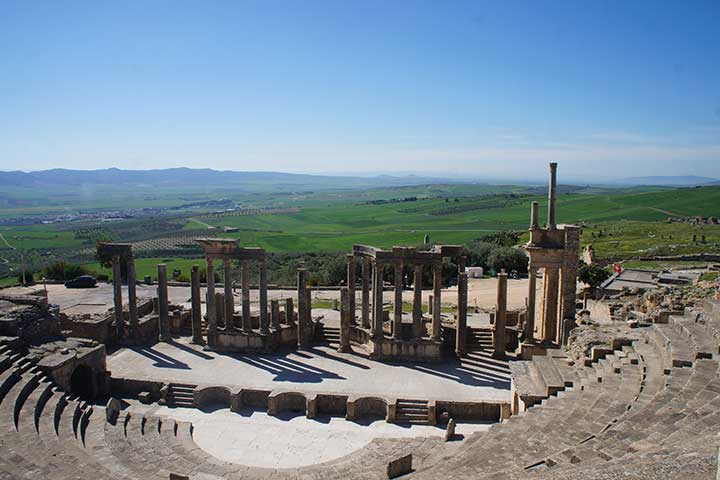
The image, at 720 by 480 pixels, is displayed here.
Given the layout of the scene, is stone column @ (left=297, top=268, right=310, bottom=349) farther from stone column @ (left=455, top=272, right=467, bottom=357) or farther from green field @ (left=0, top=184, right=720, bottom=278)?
green field @ (left=0, top=184, right=720, bottom=278)

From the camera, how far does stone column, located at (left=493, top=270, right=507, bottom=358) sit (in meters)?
29.5

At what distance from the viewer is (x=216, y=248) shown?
106ft

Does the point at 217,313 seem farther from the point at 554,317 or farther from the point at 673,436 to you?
the point at 673,436

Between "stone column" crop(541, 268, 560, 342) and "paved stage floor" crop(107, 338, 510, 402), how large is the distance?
9.78ft

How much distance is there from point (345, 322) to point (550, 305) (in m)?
11.3

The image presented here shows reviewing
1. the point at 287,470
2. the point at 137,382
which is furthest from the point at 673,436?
the point at 137,382

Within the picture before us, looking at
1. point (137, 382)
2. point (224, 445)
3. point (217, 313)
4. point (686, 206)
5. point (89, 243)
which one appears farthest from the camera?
point (686, 206)

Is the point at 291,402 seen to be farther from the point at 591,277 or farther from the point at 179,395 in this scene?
the point at 591,277

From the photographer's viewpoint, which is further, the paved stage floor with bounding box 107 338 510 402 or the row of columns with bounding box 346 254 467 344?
the row of columns with bounding box 346 254 467 344

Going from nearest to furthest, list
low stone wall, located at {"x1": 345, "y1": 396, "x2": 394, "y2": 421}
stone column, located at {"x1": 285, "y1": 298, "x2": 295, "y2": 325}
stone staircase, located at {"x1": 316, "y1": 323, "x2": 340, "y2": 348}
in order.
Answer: low stone wall, located at {"x1": 345, "y1": 396, "x2": 394, "y2": 421} → stone staircase, located at {"x1": 316, "y1": 323, "x2": 340, "y2": 348} → stone column, located at {"x1": 285, "y1": 298, "x2": 295, "y2": 325}

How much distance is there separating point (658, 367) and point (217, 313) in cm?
2502

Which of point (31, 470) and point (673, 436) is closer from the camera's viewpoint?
point (673, 436)

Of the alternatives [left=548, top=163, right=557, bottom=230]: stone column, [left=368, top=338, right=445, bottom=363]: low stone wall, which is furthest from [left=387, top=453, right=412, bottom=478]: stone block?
[left=548, top=163, right=557, bottom=230]: stone column

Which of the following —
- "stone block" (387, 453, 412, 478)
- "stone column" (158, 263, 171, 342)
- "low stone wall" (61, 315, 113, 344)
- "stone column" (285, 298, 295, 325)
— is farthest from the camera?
"stone column" (285, 298, 295, 325)
